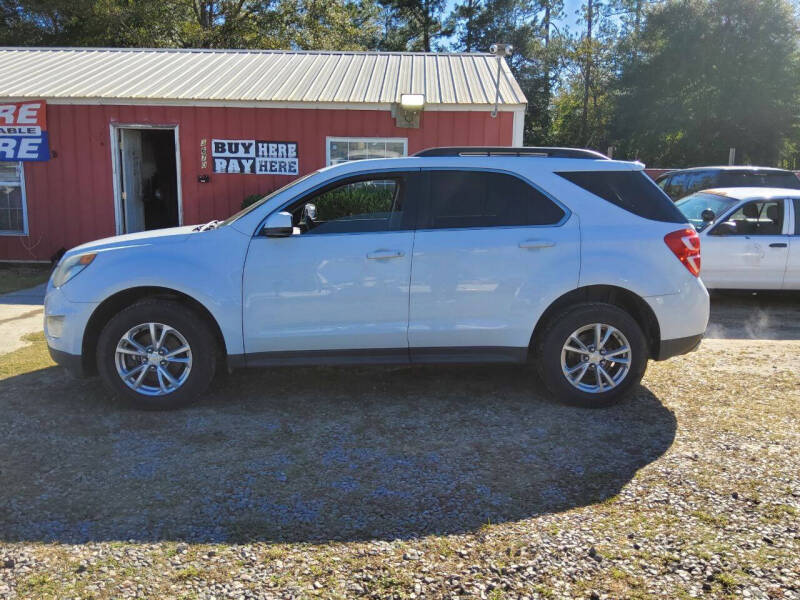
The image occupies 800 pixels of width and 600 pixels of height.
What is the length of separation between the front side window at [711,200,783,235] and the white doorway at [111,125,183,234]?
873 centimetres

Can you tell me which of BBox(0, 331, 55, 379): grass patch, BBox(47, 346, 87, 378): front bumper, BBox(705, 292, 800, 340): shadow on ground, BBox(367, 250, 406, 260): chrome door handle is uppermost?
BBox(367, 250, 406, 260): chrome door handle

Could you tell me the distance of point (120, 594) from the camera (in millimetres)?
2834

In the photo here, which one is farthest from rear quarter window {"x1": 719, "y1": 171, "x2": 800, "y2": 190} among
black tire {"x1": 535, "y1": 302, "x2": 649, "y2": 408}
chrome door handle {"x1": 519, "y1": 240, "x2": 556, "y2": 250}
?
chrome door handle {"x1": 519, "y1": 240, "x2": 556, "y2": 250}

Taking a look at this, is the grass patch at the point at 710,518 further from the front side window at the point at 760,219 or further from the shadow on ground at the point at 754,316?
the front side window at the point at 760,219

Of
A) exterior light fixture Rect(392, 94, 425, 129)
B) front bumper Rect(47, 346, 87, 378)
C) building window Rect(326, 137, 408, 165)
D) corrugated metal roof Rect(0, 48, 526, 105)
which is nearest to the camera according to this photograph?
front bumper Rect(47, 346, 87, 378)

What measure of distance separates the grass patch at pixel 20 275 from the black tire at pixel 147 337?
5.99 meters

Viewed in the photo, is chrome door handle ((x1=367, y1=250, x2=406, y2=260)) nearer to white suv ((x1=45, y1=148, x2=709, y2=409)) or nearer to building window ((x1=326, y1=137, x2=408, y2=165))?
white suv ((x1=45, y1=148, x2=709, y2=409))

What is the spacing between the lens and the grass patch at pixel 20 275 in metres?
10.1

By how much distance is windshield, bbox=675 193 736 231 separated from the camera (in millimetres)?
8984

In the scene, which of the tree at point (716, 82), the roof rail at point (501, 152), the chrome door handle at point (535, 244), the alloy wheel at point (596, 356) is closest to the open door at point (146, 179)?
the roof rail at point (501, 152)

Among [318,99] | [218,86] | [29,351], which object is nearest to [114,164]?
[218,86]

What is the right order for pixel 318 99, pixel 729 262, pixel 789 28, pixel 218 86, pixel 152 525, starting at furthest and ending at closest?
pixel 789 28
pixel 218 86
pixel 318 99
pixel 729 262
pixel 152 525

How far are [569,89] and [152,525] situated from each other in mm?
44315

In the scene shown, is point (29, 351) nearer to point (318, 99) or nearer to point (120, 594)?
point (120, 594)
